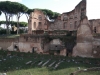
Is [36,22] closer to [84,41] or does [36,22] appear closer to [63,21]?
[63,21]

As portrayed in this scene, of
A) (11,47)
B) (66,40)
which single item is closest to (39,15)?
(11,47)

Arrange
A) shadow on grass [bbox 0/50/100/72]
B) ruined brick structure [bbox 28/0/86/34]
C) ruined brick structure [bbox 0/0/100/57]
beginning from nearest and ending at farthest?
shadow on grass [bbox 0/50/100/72] < ruined brick structure [bbox 0/0/100/57] < ruined brick structure [bbox 28/0/86/34]

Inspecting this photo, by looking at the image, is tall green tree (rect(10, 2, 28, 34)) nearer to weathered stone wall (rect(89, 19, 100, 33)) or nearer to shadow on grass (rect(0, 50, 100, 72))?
weathered stone wall (rect(89, 19, 100, 33))

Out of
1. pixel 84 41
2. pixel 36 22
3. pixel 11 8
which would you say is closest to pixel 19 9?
pixel 11 8

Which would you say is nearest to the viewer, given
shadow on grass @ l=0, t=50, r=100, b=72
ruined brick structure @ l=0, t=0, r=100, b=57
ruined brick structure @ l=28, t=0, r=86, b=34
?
shadow on grass @ l=0, t=50, r=100, b=72

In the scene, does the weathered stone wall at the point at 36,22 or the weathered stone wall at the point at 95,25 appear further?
the weathered stone wall at the point at 36,22

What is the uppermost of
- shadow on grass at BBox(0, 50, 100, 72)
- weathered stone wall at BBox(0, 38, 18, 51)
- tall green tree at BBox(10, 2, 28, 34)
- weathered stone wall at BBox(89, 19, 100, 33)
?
tall green tree at BBox(10, 2, 28, 34)

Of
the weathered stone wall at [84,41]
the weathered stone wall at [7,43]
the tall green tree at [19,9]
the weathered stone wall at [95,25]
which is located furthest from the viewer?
the tall green tree at [19,9]

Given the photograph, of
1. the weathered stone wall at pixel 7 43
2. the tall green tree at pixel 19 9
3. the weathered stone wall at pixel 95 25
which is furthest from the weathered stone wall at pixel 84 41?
the tall green tree at pixel 19 9

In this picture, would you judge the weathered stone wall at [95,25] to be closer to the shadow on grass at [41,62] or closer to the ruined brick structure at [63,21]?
the ruined brick structure at [63,21]

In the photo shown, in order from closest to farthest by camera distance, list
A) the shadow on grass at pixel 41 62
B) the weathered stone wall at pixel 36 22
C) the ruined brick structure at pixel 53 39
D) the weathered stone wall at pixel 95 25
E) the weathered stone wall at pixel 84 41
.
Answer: the shadow on grass at pixel 41 62 < the weathered stone wall at pixel 84 41 < the ruined brick structure at pixel 53 39 < the weathered stone wall at pixel 95 25 < the weathered stone wall at pixel 36 22

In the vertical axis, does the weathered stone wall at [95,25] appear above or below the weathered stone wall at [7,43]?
above

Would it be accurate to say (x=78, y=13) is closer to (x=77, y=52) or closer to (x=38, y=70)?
(x=77, y=52)

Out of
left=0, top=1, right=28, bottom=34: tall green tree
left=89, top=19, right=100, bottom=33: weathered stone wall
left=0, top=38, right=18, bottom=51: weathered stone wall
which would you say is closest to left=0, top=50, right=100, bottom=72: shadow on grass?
left=0, top=38, right=18, bottom=51: weathered stone wall
